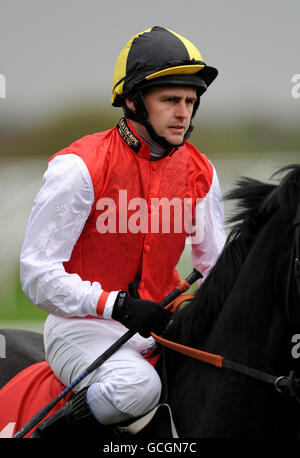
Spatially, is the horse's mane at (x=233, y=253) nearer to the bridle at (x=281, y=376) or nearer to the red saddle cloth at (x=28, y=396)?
the bridle at (x=281, y=376)

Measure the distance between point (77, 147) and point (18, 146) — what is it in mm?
6082

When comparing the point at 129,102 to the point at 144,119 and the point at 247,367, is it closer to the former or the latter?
the point at 144,119

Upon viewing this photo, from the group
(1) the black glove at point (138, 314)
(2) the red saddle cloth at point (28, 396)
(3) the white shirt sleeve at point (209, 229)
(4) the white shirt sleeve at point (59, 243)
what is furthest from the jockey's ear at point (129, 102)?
(2) the red saddle cloth at point (28, 396)

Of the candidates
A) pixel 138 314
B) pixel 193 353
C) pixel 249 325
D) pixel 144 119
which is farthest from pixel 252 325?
pixel 144 119

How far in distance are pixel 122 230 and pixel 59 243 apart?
0.29 metres

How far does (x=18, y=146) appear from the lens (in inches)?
314

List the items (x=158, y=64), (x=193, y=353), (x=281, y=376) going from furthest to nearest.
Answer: (x=158, y=64)
(x=193, y=353)
(x=281, y=376)

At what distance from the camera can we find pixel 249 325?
1.77 meters

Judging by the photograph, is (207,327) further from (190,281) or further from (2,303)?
(2,303)

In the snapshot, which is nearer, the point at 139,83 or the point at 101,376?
the point at 101,376

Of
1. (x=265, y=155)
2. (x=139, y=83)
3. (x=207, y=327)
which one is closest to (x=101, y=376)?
(x=207, y=327)

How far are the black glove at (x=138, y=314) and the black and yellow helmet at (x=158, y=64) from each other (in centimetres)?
81

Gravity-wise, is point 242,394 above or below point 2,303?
above

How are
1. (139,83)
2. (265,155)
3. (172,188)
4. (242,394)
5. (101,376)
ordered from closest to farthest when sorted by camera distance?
(242,394) < (101,376) < (139,83) < (172,188) < (265,155)
